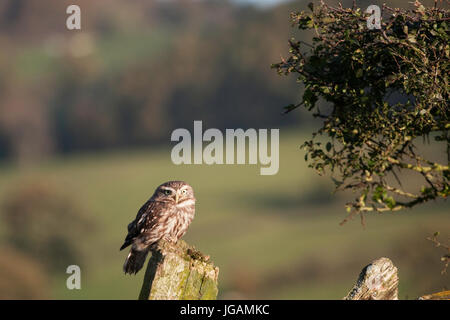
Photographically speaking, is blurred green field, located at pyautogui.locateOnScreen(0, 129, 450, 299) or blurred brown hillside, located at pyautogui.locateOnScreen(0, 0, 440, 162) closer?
blurred green field, located at pyautogui.locateOnScreen(0, 129, 450, 299)

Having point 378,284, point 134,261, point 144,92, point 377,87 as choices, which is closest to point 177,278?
point 378,284

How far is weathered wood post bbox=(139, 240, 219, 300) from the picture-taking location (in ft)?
27.0

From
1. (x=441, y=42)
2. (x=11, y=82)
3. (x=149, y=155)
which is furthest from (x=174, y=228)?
(x=11, y=82)

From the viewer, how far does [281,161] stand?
122m

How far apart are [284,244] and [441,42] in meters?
80.7

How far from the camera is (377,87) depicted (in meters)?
10.4

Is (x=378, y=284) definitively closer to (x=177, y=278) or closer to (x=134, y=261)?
(x=177, y=278)

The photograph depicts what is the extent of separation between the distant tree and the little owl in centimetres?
387

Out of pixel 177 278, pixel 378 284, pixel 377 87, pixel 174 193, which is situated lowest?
pixel 378 284

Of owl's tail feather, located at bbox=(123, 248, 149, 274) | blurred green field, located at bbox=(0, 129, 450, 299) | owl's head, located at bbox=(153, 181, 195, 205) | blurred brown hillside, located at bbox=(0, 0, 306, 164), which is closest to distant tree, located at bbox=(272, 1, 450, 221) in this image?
owl's head, located at bbox=(153, 181, 195, 205)

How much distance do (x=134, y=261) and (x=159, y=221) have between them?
0.88 m

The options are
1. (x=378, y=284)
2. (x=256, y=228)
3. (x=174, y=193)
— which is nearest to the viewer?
(x=378, y=284)

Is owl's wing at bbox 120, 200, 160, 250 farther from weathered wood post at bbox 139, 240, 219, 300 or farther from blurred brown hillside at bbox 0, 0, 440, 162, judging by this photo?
blurred brown hillside at bbox 0, 0, 440, 162
